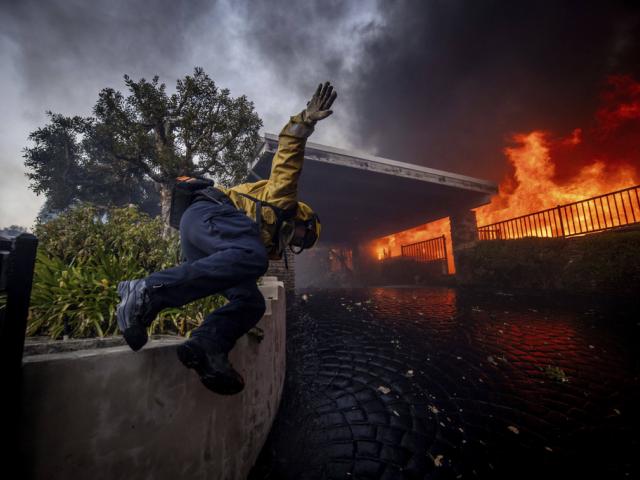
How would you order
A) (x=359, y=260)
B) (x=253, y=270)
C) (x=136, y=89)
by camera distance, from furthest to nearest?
(x=359, y=260) < (x=136, y=89) < (x=253, y=270)

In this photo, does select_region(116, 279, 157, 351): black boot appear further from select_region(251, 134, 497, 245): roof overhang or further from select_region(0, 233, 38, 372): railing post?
select_region(251, 134, 497, 245): roof overhang

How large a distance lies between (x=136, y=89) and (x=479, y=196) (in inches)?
500

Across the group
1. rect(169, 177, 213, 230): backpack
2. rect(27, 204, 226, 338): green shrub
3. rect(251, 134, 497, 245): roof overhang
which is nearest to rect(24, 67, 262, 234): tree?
rect(251, 134, 497, 245): roof overhang

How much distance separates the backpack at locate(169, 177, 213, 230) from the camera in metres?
1.70

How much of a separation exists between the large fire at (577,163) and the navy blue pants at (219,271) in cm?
1642

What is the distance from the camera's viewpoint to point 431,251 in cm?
1428

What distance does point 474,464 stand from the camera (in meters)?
1.73

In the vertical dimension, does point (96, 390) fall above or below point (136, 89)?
below

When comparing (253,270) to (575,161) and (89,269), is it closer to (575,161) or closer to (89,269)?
(89,269)

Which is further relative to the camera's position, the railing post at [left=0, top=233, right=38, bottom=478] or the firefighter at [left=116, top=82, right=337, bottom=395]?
the firefighter at [left=116, top=82, right=337, bottom=395]

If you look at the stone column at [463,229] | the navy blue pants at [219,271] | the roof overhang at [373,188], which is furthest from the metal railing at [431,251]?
the navy blue pants at [219,271]

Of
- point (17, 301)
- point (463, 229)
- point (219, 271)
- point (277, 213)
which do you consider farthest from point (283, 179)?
point (463, 229)

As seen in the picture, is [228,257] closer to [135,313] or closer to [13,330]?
[135,313]

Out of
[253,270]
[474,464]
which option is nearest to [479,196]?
[474,464]
